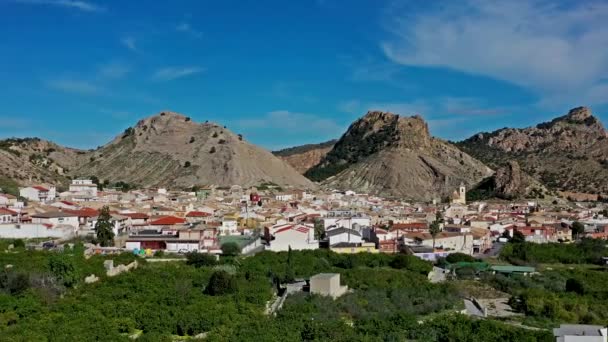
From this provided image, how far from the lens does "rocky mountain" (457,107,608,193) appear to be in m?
113

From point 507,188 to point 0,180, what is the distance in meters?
67.1

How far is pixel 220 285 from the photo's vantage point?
2820 cm

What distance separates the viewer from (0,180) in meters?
68.1

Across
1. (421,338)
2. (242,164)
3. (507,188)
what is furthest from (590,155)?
(421,338)

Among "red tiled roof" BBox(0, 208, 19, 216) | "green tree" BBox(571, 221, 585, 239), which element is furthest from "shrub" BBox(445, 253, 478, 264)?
"red tiled roof" BBox(0, 208, 19, 216)

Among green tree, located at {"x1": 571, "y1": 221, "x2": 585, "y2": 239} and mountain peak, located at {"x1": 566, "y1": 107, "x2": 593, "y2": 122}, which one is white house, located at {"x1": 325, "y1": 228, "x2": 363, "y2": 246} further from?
mountain peak, located at {"x1": 566, "y1": 107, "x2": 593, "y2": 122}

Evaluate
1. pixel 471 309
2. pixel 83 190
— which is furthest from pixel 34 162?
pixel 471 309

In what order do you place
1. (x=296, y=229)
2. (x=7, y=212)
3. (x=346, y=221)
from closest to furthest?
(x=296, y=229)
(x=7, y=212)
(x=346, y=221)

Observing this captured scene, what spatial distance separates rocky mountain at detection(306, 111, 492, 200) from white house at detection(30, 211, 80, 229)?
65430mm

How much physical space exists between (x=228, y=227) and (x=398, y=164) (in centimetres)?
6800

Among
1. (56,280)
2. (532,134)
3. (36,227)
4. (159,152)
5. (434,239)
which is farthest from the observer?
(532,134)

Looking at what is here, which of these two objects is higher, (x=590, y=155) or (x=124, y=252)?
(x=590, y=155)

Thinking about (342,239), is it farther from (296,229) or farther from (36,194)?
(36,194)

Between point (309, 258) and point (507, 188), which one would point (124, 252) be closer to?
point (309, 258)
